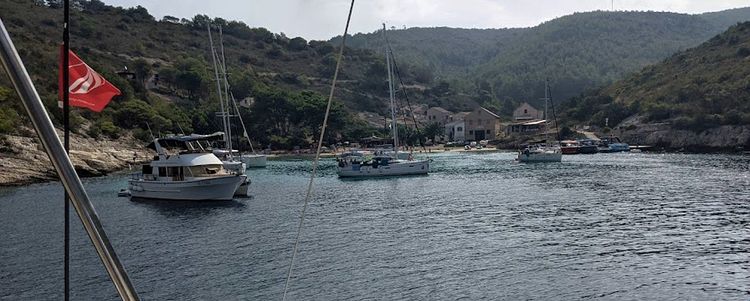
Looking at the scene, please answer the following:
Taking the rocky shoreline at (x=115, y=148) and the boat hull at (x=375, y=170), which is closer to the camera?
the rocky shoreline at (x=115, y=148)

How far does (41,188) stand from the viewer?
60.7 m

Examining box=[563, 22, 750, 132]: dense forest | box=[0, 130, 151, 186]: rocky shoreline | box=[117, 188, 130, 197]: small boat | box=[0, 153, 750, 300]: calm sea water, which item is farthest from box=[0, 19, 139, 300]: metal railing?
box=[563, 22, 750, 132]: dense forest

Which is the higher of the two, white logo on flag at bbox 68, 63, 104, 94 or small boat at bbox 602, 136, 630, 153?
white logo on flag at bbox 68, 63, 104, 94

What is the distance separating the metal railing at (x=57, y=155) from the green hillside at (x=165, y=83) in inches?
3143

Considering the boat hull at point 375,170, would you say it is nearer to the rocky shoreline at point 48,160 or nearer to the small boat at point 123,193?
the small boat at point 123,193

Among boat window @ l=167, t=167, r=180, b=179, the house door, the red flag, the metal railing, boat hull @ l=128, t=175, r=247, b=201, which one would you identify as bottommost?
boat hull @ l=128, t=175, r=247, b=201

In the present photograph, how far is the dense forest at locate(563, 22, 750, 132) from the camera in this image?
12138 cm

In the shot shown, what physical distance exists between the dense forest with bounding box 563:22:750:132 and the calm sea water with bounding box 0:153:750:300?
234 feet

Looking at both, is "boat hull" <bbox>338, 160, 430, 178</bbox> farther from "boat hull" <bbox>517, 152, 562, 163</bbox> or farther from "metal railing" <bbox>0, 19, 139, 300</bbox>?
"metal railing" <bbox>0, 19, 139, 300</bbox>

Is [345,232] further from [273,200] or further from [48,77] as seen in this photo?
[48,77]

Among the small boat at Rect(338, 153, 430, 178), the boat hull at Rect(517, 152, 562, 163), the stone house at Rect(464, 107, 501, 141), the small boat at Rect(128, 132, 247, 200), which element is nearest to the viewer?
the small boat at Rect(128, 132, 247, 200)

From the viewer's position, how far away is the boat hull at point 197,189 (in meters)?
49.4

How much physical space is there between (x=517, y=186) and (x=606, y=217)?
65.9 ft

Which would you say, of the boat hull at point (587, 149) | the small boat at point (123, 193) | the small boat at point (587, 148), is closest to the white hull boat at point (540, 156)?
the boat hull at point (587, 149)
